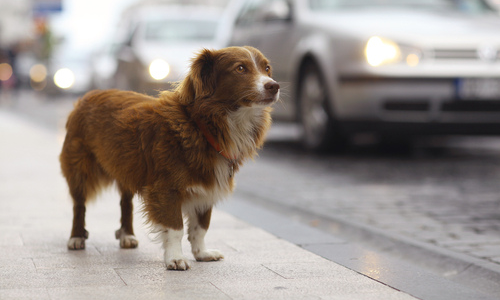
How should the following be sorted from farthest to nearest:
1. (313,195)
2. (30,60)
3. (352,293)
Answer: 1. (30,60)
2. (313,195)
3. (352,293)

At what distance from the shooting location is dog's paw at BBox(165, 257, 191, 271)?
4.28 metres

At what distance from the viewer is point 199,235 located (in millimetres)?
4594

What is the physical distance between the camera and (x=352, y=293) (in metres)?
3.77

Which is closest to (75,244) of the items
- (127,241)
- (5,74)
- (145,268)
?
(127,241)

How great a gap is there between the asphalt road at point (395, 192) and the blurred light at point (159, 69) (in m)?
2.34

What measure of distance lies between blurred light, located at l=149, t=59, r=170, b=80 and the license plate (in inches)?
209

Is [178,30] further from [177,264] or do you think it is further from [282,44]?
[177,264]

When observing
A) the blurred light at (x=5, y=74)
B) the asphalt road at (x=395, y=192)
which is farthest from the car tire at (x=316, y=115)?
the blurred light at (x=5, y=74)

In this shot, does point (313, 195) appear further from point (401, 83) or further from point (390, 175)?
point (401, 83)

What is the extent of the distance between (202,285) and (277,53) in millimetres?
6572

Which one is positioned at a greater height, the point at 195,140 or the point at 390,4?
the point at 390,4

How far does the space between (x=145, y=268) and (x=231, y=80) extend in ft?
3.50

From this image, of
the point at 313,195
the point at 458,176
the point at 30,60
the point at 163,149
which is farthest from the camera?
the point at 30,60

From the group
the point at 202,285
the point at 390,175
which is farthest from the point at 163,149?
the point at 390,175
